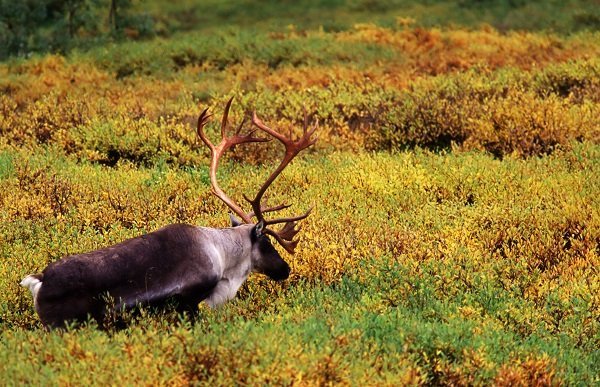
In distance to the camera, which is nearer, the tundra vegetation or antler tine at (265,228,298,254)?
the tundra vegetation

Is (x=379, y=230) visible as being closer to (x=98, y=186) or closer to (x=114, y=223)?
(x=114, y=223)

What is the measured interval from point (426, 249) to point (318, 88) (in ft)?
31.3

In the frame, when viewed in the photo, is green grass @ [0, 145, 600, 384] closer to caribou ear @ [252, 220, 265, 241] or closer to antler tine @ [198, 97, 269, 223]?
caribou ear @ [252, 220, 265, 241]

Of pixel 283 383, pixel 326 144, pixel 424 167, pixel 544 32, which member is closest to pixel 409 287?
pixel 283 383

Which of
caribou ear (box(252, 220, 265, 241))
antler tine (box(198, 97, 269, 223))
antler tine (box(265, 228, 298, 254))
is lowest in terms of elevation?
antler tine (box(265, 228, 298, 254))

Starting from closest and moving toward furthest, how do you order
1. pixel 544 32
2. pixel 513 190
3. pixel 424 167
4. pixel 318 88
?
pixel 513 190, pixel 424 167, pixel 318 88, pixel 544 32

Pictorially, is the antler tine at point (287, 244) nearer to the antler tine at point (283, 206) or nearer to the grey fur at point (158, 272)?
the antler tine at point (283, 206)

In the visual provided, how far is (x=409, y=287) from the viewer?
27.2 feet

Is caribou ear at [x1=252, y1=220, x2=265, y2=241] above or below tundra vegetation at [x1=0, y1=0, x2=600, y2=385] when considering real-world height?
above

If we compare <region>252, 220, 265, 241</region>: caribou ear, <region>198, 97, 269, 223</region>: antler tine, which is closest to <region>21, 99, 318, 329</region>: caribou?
<region>252, 220, 265, 241</region>: caribou ear

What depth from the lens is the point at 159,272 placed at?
717 centimetres

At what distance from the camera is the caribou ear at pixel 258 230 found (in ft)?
26.8

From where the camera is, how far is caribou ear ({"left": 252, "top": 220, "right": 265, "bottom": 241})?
8180mm

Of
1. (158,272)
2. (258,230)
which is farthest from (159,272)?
(258,230)
